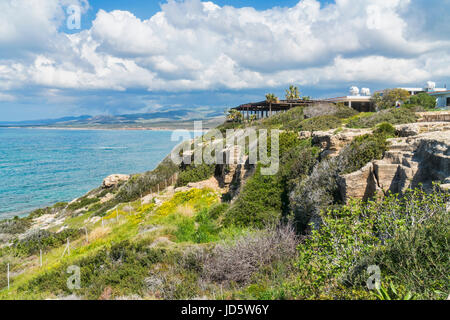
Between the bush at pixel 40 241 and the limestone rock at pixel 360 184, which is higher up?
the limestone rock at pixel 360 184

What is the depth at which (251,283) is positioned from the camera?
24.7ft

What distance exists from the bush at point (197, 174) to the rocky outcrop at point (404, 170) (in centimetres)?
1425

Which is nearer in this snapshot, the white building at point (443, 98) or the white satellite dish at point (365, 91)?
the white building at point (443, 98)

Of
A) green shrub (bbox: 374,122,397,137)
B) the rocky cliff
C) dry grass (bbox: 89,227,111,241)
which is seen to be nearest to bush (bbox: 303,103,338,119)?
green shrub (bbox: 374,122,397,137)

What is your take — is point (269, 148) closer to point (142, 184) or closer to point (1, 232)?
point (142, 184)

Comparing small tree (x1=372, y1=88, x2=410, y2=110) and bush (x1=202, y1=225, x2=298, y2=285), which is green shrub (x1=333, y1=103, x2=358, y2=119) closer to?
small tree (x1=372, y1=88, x2=410, y2=110)

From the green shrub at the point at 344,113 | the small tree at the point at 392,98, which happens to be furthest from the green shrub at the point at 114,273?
the small tree at the point at 392,98

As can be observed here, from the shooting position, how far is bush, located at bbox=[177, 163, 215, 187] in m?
22.6

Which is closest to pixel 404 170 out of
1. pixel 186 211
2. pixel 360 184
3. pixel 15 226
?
pixel 360 184

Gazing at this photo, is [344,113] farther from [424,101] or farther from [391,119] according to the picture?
[424,101]

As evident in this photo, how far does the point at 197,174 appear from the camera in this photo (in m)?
23.0

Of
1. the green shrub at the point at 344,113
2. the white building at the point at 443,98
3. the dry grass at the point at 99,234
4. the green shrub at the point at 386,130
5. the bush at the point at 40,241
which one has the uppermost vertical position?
the white building at the point at 443,98

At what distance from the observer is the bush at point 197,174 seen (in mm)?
22594

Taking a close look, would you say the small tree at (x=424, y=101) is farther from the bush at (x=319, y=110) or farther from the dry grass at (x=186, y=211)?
the dry grass at (x=186, y=211)
